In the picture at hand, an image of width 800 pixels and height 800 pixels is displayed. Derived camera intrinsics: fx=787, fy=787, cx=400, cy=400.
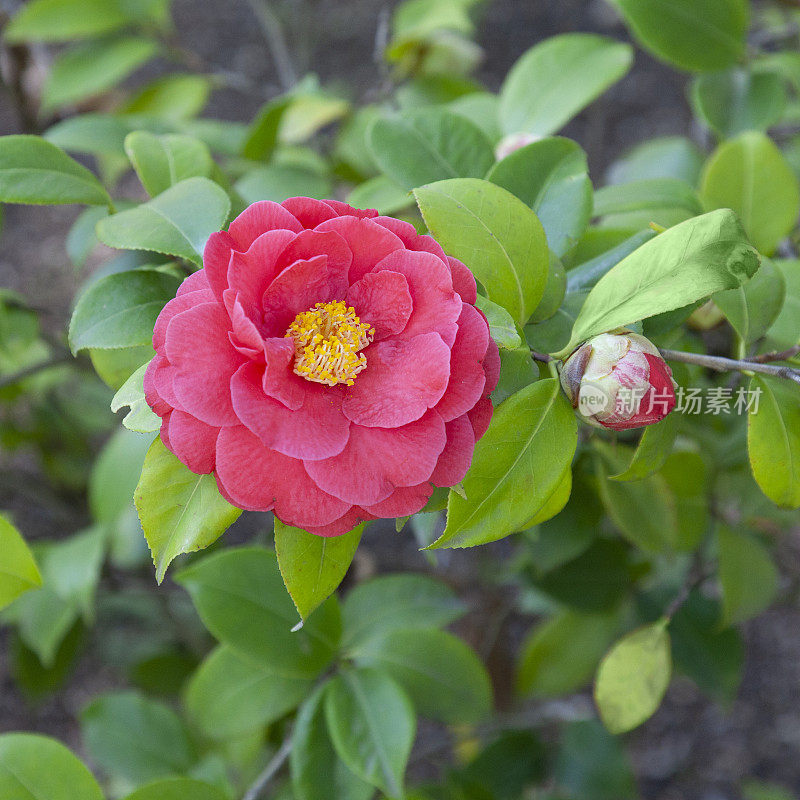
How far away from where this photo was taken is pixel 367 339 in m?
0.48

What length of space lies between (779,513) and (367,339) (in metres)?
0.69

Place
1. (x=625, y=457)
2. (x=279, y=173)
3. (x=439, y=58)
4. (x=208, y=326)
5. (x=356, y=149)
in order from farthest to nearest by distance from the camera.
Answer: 1. (x=439, y=58)
2. (x=356, y=149)
3. (x=279, y=173)
4. (x=625, y=457)
5. (x=208, y=326)

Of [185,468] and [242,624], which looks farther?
[242,624]

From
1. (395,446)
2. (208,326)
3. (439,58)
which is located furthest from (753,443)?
(439,58)

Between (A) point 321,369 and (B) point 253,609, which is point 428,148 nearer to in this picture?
(A) point 321,369

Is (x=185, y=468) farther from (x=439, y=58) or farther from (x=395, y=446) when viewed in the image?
(x=439, y=58)

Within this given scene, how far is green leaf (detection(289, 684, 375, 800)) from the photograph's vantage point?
0.73m

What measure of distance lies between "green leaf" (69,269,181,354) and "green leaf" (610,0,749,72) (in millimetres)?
598

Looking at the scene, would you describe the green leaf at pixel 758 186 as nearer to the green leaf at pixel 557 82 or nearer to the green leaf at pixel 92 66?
the green leaf at pixel 557 82

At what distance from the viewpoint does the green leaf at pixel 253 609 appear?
740 millimetres

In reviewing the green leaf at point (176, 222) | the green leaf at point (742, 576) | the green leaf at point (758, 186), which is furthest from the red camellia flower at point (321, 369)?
the green leaf at point (742, 576)

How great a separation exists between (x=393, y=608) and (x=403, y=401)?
1.69ft

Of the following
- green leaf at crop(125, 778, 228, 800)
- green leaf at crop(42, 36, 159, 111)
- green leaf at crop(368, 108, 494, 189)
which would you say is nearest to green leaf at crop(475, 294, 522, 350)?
green leaf at crop(368, 108, 494, 189)

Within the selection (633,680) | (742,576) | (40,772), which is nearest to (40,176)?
(40,772)
